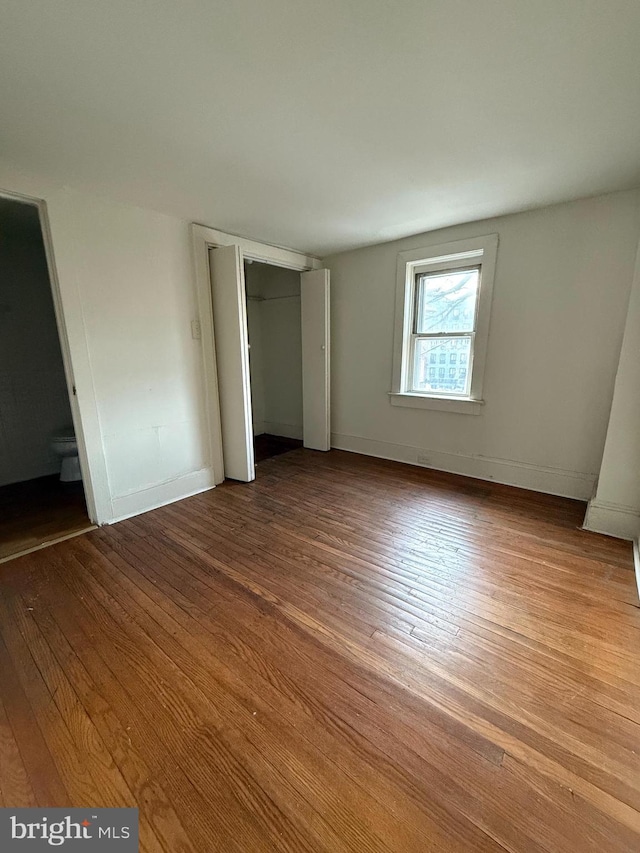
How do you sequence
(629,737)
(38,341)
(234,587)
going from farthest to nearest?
(38,341), (234,587), (629,737)

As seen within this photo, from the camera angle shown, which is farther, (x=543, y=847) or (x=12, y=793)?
(x=12, y=793)

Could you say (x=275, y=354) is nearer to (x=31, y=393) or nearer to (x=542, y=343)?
(x=31, y=393)

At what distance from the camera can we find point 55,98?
141cm

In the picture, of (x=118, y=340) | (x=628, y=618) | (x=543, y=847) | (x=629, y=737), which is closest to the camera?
(x=543, y=847)

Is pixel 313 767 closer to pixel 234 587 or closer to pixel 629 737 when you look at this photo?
pixel 234 587

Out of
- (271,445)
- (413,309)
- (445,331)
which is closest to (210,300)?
(413,309)

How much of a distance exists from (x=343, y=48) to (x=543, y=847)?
8.25 feet

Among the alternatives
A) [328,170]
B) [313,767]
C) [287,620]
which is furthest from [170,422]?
[313,767]

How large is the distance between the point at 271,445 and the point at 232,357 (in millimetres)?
1849

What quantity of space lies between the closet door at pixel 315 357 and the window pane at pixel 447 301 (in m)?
1.08

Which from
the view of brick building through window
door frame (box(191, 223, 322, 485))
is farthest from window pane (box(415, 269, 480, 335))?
door frame (box(191, 223, 322, 485))

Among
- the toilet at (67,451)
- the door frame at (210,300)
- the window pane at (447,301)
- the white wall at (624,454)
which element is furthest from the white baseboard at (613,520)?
the toilet at (67,451)

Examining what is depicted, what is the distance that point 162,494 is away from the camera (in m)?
2.91

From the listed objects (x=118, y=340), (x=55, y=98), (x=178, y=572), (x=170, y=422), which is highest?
(x=55, y=98)
